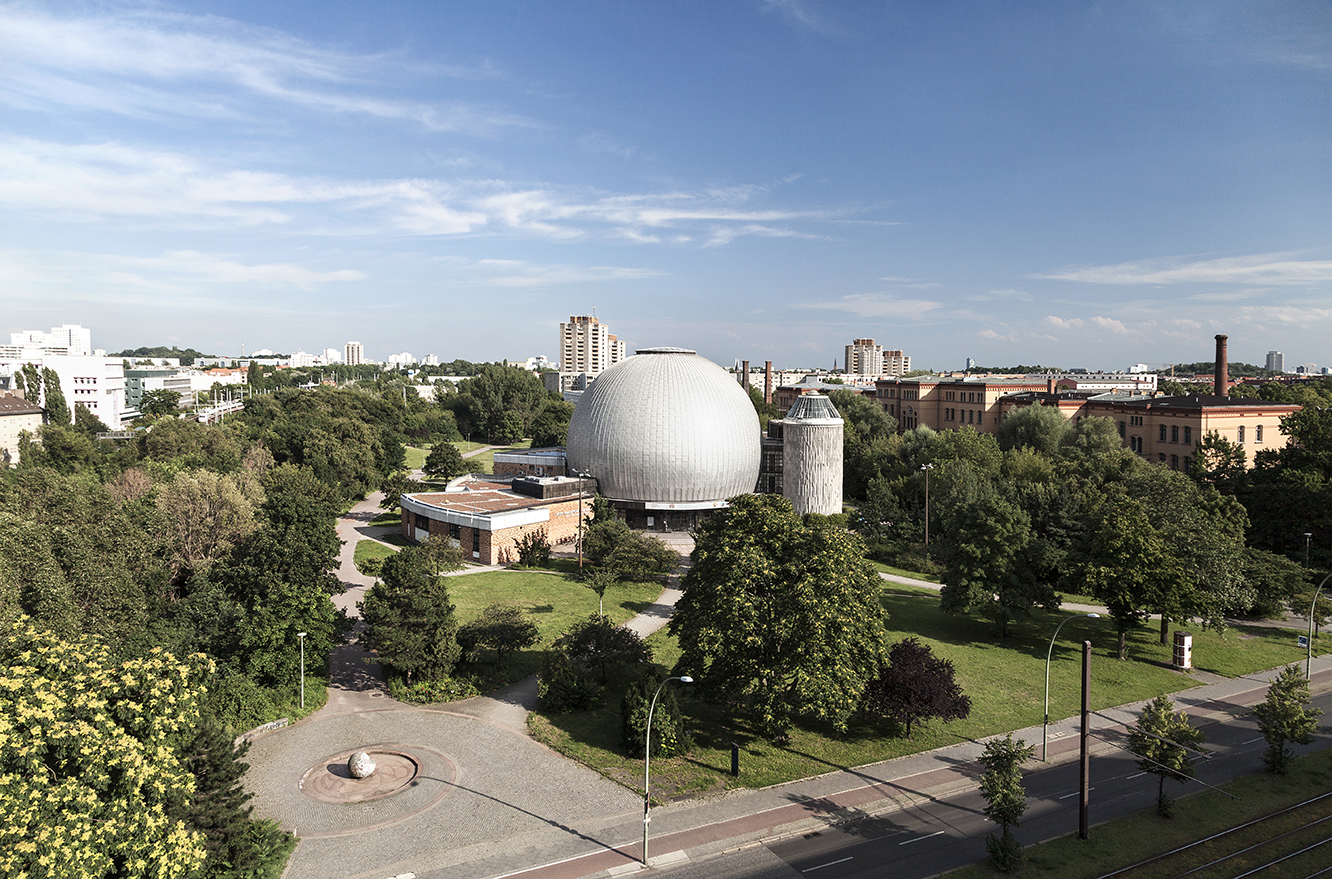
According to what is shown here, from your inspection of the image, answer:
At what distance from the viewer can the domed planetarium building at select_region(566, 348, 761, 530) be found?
239 feet

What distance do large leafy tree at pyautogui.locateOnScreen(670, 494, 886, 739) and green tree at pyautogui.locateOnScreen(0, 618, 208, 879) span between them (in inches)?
725

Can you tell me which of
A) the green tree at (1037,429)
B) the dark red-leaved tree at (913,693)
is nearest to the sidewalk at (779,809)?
the dark red-leaved tree at (913,693)

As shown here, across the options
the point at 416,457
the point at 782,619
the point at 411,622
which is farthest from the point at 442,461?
the point at 782,619

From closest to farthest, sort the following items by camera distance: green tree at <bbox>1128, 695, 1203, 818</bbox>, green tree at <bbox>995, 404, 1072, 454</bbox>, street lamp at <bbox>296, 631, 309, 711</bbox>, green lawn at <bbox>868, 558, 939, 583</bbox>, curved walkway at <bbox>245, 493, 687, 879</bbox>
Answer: curved walkway at <bbox>245, 493, 687, 879</bbox> < green tree at <bbox>1128, 695, 1203, 818</bbox> < street lamp at <bbox>296, 631, 309, 711</bbox> < green lawn at <bbox>868, 558, 939, 583</bbox> < green tree at <bbox>995, 404, 1072, 454</bbox>

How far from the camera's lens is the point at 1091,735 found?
3366cm

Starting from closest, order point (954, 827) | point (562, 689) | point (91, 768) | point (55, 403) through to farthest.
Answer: point (91, 768)
point (954, 827)
point (562, 689)
point (55, 403)

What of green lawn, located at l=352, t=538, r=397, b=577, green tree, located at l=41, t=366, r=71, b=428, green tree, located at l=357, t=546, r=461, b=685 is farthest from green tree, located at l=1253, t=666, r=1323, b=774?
green tree, located at l=41, t=366, r=71, b=428

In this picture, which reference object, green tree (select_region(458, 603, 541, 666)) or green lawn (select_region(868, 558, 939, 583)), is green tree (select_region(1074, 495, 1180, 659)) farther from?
green tree (select_region(458, 603, 541, 666))

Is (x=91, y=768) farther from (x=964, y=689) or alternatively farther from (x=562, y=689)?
(x=964, y=689)

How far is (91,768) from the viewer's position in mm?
18047

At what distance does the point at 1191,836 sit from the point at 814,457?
154 feet

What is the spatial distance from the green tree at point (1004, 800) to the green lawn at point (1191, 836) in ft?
1.66

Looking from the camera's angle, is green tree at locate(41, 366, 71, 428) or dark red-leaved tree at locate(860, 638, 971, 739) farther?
green tree at locate(41, 366, 71, 428)

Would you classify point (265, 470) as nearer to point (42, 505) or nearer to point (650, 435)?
point (42, 505)
